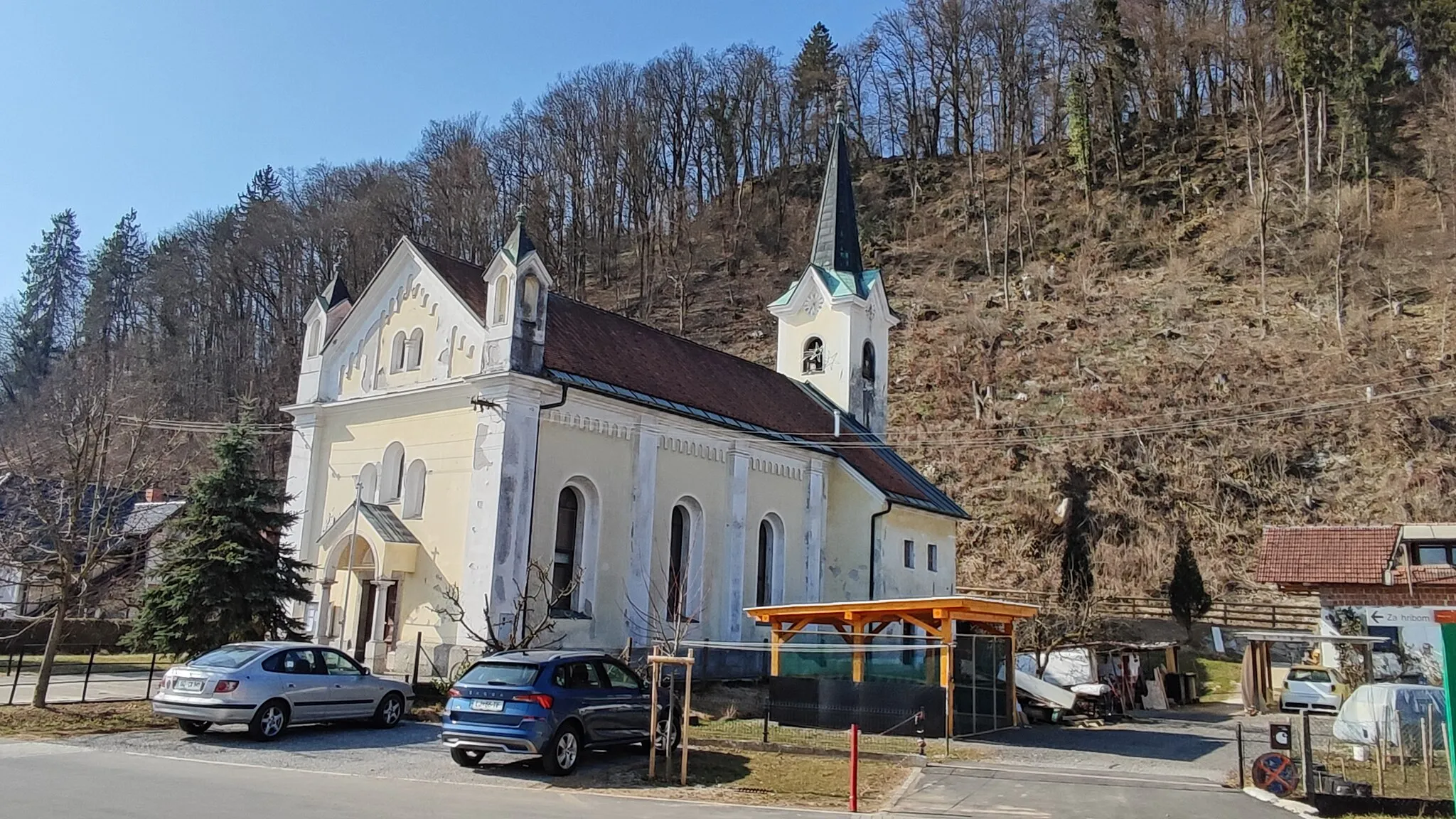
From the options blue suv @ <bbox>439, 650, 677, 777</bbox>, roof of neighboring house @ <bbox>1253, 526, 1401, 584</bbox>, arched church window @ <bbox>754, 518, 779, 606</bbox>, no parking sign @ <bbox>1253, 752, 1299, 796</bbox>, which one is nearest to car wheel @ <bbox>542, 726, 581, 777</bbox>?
blue suv @ <bbox>439, 650, 677, 777</bbox>

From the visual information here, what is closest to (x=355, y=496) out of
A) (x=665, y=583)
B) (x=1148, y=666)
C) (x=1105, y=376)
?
(x=665, y=583)

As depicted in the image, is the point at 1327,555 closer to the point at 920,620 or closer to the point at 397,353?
the point at 920,620

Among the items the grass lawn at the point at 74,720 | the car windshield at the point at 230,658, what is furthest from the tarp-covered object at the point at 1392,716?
the grass lawn at the point at 74,720

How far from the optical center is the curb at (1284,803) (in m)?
12.1

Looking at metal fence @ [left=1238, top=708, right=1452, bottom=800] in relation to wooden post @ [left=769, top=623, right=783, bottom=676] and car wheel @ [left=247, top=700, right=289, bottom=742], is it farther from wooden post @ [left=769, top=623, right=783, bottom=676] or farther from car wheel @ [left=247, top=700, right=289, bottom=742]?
car wheel @ [left=247, top=700, right=289, bottom=742]

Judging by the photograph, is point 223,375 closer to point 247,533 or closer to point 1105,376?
point 247,533

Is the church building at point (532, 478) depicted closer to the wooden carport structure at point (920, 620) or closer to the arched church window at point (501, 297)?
the arched church window at point (501, 297)

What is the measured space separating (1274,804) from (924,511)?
70.3 feet

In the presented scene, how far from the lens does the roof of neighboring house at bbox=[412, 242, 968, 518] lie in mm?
24062

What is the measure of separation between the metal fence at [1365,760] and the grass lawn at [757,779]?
190 inches

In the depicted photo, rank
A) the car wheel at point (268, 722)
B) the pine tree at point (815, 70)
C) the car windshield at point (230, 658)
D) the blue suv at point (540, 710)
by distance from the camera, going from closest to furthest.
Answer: the blue suv at point (540, 710)
the car wheel at point (268, 722)
the car windshield at point (230, 658)
the pine tree at point (815, 70)

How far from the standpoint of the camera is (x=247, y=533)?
20.7 m

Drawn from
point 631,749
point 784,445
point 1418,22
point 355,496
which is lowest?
point 631,749

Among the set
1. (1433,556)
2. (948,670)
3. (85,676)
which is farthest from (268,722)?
(1433,556)
